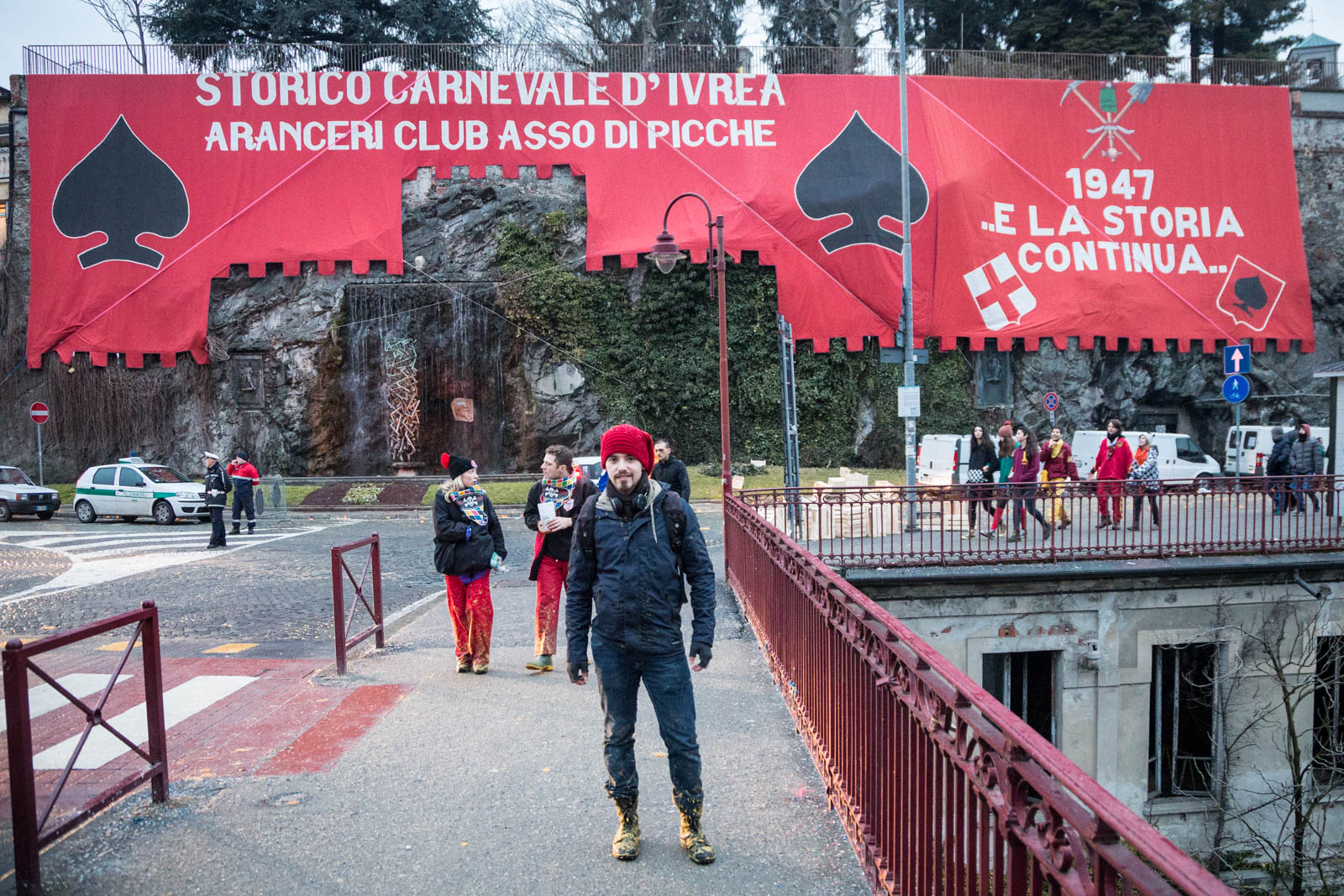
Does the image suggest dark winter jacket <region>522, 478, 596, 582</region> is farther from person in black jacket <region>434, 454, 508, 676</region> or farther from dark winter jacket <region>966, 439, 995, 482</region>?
dark winter jacket <region>966, 439, 995, 482</region>

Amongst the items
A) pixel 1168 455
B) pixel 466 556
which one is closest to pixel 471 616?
pixel 466 556

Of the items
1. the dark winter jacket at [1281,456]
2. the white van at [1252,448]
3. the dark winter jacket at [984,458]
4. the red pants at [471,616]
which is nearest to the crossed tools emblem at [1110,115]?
the white van at [1252,448]

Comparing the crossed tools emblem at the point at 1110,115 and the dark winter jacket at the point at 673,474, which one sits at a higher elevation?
the crossed tools emblem at the point at 1110,115

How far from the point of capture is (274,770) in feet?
16.9

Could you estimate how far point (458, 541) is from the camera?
7129mm

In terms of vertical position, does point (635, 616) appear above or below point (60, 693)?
above

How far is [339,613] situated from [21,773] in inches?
141

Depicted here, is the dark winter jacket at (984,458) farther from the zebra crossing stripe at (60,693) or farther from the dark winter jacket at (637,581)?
the zebra crossing stripe at (60,693)

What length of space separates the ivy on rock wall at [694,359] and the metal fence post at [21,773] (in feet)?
87.6

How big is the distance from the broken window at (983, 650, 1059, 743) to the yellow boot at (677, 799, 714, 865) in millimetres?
10880

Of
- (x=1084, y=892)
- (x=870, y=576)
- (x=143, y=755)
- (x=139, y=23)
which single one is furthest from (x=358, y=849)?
(x=139, y=23)

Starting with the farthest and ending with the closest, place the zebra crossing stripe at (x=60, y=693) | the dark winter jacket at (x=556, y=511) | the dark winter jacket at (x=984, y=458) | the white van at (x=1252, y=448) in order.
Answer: the white van at (x=1252, y=448)
the dark winter jacket at (x=984, y=458)
the dark winter jacket at (x=556, y=511)
the zebra crossing stripe at (x=60, y=693)

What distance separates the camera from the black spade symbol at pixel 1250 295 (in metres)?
30.2

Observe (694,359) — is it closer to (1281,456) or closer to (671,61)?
(671,61)
